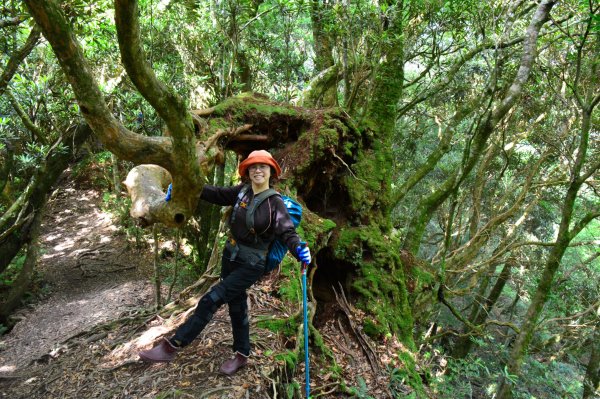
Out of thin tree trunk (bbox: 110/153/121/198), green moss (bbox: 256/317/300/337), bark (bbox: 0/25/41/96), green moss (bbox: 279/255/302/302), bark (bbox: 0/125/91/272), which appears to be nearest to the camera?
green moss (bbox: 256/317/300/337)

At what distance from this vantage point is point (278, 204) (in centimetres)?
334

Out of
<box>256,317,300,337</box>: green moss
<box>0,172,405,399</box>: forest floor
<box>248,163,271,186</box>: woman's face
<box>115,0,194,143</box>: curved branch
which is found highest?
<box>115,0,194,143</box>: curved branch

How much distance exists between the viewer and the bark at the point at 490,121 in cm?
533

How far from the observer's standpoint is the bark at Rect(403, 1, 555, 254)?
5.33 m

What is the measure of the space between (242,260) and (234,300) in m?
0.39

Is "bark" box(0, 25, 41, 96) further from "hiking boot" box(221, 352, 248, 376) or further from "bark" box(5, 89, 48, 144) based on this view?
"hiking boot" box(221, 352, 248, 376)

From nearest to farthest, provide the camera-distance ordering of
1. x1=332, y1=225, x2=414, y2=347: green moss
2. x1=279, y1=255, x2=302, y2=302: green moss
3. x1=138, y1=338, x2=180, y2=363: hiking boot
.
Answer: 1. x1=138, y1=338, x2=180, y2=363: hiking boot
2. x1=279, y1=255, x2=302, y2=302: green moss
3. x1=332, y1=225, x2=414, y2=347: green moss

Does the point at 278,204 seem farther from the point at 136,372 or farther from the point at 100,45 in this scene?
the point at 100,45

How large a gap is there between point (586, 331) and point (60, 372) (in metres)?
12.8

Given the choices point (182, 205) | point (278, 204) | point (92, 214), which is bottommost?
point (92, 214)

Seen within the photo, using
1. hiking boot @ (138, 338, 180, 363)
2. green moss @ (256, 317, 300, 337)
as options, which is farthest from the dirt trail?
green moss @ (256, 317, 300, 337)

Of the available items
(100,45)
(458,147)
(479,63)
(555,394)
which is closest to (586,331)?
(555,394)

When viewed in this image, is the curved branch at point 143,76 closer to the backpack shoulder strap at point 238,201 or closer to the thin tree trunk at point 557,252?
the backpack shoulder strap at point 238,201

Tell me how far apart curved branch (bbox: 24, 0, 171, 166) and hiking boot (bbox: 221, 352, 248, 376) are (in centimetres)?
193
